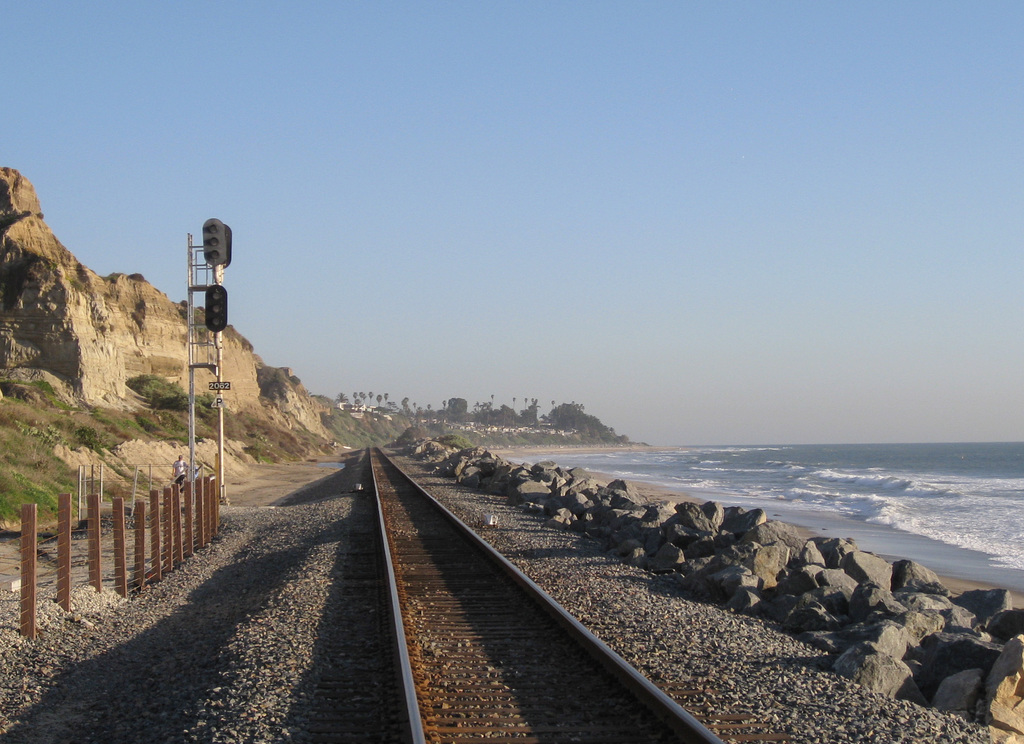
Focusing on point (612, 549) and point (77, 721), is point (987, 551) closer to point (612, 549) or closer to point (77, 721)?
point (612, 549)

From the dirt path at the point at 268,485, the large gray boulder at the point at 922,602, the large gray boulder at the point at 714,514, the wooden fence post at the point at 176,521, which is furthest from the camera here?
the dirt path at the point at 268,485

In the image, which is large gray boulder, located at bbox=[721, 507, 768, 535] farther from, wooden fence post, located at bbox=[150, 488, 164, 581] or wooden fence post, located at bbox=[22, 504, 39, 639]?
wooden fence post, located at bbox=[22, 504, 39, 639]

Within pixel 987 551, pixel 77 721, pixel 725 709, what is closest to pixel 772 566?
pixel 725 709

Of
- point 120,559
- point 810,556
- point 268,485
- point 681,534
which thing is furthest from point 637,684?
point 268,485

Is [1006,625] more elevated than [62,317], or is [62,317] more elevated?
[62,317]

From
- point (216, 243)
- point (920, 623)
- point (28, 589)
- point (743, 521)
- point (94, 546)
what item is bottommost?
point (920, 623)

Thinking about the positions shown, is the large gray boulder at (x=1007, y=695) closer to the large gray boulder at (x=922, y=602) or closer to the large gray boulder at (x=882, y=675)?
the large gray boulder at (x=882, y=675)

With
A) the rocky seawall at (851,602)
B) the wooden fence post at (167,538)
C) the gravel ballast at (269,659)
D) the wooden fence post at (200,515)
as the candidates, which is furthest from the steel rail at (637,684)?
the wooden fence post at (200,515)

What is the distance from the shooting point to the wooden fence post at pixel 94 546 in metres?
9.98

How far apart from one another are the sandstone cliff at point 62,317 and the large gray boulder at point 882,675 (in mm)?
34034

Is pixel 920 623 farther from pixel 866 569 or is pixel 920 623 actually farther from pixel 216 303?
pixel 216 303

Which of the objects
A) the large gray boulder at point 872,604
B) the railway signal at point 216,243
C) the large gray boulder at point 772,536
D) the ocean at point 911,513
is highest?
the railway signal at point 216,243

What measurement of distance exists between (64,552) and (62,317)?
30.7 meters

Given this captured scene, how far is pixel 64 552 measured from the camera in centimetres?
920
